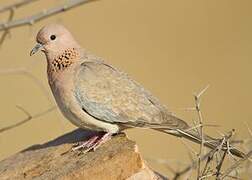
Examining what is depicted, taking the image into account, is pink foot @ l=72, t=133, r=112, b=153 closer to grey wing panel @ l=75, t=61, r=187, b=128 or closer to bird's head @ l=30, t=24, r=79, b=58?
grey wing panel @ l=75, t=61, r=187, b=128

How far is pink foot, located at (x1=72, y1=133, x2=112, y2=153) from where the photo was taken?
5.85 meters

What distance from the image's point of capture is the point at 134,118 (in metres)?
6.11

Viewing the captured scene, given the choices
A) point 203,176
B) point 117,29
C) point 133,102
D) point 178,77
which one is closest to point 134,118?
point 133,102

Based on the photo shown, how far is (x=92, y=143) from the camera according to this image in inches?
235

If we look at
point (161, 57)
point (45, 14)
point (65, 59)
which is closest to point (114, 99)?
point (65, 59)

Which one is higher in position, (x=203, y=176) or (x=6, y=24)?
(x=6, y=24)

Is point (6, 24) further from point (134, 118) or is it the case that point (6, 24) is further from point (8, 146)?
point (8, 146)

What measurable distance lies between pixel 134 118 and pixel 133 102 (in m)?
0.14

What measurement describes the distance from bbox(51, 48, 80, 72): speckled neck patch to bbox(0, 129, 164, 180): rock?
0.53m

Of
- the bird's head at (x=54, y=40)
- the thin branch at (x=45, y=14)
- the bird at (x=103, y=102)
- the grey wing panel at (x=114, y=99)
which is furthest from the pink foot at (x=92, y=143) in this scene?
the thin branch at (x=45, y=14)

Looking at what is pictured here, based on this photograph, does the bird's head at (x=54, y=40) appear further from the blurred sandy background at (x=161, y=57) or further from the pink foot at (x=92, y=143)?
the blurred sandy background at (x=161, y=57)

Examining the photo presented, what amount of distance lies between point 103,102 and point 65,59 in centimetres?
48

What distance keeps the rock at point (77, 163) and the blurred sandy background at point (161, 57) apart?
4.70 m

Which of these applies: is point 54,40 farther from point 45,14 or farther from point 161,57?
point 161,57
